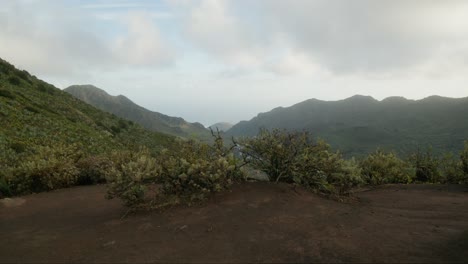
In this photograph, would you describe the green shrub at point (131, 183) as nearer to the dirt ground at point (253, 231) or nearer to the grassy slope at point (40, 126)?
the dirt ground at point (253, 231)

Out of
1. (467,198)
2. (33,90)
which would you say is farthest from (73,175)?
(33,90)

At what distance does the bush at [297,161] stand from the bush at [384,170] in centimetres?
458

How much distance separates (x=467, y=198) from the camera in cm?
1030

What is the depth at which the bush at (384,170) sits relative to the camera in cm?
1466

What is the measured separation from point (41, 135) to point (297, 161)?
19398 mm

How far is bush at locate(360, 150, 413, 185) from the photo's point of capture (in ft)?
48.1

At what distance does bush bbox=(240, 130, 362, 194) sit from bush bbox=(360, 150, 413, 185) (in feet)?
15.0

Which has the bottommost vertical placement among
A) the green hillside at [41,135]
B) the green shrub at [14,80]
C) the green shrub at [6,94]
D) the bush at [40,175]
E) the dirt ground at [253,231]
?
the dirt ground at [253,231]

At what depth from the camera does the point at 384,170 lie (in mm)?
15047

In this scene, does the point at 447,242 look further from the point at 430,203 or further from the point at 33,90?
the point at 33,90

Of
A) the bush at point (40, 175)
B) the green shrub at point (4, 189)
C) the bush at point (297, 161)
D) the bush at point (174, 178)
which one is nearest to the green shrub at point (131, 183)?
the bush at point (174, 178)

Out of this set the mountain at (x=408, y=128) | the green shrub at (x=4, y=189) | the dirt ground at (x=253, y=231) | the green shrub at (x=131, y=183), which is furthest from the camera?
the mountain at (x=408, y=128)

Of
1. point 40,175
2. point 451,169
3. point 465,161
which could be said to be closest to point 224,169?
point 40,175

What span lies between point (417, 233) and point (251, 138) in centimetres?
532
